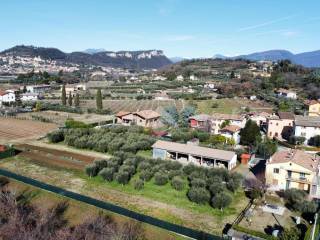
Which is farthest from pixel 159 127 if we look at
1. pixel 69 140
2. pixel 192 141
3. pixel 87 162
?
pixel 87 162

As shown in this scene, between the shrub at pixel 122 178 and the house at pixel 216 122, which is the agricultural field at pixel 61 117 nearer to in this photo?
the house at pixel 216 122

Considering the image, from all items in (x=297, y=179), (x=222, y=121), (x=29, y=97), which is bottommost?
(x=297, y=179)

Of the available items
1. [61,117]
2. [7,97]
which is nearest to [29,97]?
[7,97]

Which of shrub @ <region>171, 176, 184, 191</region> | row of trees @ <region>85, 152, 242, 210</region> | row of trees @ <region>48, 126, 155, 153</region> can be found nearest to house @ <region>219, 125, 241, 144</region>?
row of trees @ <region>48, 126, 155, 153</region>

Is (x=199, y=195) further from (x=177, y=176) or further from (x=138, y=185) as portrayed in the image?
(x=138, y=185)

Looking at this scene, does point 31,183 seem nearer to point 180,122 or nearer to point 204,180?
point 204,180

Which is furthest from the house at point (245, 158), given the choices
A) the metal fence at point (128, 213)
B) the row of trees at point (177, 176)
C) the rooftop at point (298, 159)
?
the metal fence at point (128, 213)
